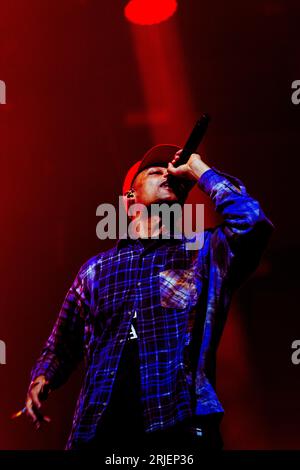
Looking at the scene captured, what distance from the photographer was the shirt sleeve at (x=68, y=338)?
75.4 inches

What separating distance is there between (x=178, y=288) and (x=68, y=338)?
1.50 ft

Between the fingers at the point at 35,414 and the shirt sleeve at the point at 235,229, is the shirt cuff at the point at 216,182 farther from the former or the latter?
the fingers at the point at 35,414

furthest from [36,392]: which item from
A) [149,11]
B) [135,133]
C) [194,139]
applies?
[149,11]

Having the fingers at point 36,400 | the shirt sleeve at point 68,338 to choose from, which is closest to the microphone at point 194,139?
the shirt sleeve at point 68,338

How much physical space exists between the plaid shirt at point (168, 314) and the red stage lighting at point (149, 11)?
3.88 ft

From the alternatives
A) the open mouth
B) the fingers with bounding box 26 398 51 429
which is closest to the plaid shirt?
the fingers with bounding box 26 398 51 429

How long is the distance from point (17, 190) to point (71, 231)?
12.1 inches

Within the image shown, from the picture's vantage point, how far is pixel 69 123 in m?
2.69

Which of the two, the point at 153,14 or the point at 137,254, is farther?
the point at 153,14

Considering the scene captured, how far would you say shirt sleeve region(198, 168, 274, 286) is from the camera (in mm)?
1655

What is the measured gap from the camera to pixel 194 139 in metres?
1.81
